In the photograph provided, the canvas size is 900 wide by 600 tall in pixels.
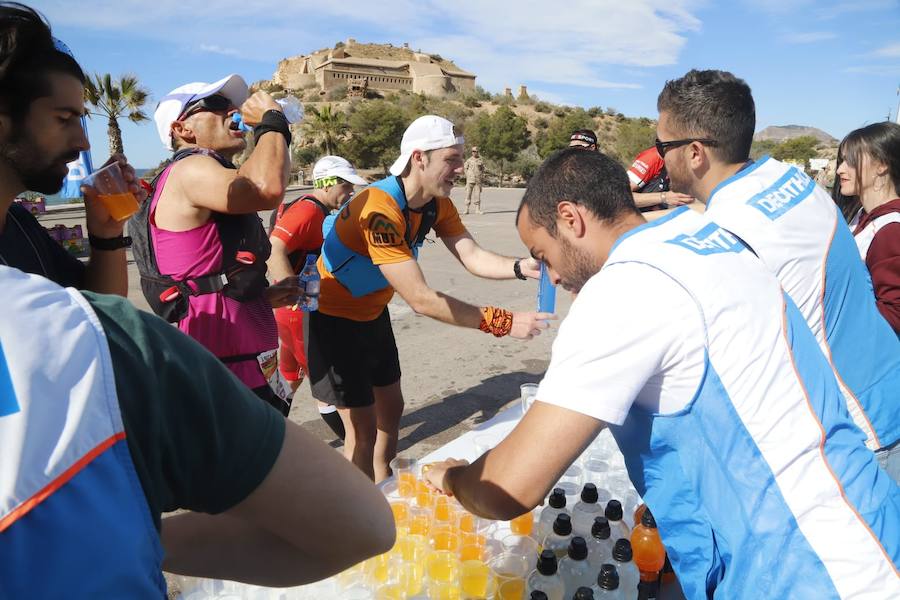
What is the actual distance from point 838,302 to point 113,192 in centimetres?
253

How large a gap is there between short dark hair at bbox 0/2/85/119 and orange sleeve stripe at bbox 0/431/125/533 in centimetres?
146

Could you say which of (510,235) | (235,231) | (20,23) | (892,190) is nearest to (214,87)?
(235,231)

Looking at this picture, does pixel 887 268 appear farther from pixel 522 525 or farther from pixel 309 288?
pixel 309 288

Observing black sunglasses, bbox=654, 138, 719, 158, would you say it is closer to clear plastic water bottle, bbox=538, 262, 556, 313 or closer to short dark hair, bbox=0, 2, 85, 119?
clear plastic water bottle, bbox=538, 262, 556, 313

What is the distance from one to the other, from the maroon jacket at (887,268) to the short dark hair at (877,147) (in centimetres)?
34

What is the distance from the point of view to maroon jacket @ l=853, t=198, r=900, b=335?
2.36 m

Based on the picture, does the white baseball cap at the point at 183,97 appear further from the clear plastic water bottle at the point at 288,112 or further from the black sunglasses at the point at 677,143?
the black sunglasses at the point at 677,143

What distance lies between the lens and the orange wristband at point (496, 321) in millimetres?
2713

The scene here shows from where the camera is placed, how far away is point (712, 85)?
2.57 meters

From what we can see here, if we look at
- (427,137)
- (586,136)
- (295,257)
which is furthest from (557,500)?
(586,136)

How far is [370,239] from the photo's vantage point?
2.77m

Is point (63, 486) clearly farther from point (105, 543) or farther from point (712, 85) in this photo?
point (712, 85)

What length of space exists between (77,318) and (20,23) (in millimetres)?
1464

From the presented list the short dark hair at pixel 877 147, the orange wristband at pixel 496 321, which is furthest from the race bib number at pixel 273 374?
the short dark hair at pixel 877 147
